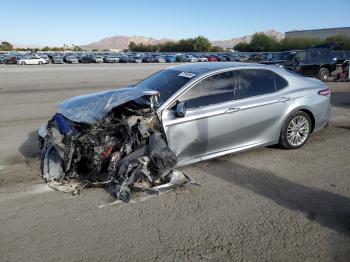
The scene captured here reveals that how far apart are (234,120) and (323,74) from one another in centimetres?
1586

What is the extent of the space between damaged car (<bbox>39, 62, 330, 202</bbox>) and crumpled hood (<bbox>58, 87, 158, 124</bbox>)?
14mm

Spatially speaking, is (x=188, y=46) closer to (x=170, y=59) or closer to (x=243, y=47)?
(x=243, y=47)

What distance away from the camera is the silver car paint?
16.6 ft

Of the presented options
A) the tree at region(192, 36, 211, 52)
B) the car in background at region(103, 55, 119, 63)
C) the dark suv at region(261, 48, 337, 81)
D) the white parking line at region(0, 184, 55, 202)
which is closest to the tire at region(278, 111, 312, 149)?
the white parking line at region(0, 184, 55, 202)

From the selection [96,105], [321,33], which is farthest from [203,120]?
[321,33]

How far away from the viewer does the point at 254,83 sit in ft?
19.3

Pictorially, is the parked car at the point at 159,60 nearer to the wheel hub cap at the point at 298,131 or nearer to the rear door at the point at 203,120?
the wheel hub cap at the point at 298,131

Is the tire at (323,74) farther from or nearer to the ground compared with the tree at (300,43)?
nearer to the ground

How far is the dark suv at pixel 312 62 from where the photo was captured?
1870cm

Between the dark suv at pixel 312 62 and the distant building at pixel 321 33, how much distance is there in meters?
76.2

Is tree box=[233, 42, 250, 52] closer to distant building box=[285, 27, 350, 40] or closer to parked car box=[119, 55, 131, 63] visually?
distant building box=[285, 27, 350, 40]

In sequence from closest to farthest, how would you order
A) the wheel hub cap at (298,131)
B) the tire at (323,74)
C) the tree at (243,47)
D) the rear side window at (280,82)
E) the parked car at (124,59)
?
the rear side window at (280,82), the wheel hub cap at (298,131), the tire at (323,74), the parked car at (124,59), the tree at (243,47)

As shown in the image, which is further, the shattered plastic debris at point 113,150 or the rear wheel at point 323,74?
the rear wheel at point 323,74

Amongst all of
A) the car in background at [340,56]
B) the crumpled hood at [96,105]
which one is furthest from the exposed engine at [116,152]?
the car in background at [340,56]
